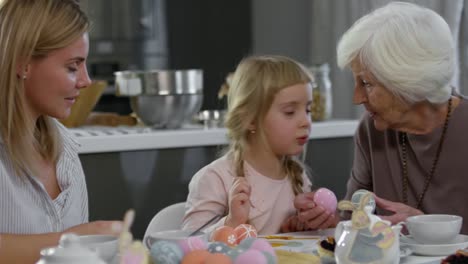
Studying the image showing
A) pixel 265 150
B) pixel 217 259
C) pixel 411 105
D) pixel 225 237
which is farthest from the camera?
pixel 265 150

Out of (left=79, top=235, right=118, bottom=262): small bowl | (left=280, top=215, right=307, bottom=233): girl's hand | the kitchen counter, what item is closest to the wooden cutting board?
(left=79, top=235, right=118, bottom=262): small bowl

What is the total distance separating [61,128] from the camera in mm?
2123

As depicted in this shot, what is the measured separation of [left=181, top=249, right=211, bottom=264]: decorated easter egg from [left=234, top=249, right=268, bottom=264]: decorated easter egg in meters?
0.05

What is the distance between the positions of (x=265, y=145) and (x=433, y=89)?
0.50 metres

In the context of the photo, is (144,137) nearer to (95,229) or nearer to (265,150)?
(265,150)

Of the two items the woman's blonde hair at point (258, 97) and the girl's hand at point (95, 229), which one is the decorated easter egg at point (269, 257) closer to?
the girl's hand at point (95, 229)

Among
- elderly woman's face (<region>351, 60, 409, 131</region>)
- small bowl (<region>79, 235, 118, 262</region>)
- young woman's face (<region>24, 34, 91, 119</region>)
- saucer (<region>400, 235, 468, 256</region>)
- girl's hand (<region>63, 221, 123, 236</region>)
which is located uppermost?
young woman's face (<region>24, 34, 91, 119</region>)

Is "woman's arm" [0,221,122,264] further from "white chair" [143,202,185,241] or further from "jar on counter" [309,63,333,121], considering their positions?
"jar on counter" [309,63,333,121]

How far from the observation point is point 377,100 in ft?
7.18

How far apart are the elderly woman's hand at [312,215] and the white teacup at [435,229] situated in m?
0.42

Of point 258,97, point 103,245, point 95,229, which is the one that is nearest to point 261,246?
point 103,245

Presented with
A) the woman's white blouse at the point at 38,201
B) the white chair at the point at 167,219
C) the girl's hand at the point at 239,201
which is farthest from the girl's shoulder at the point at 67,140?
the girl's hand at the point at 239,201

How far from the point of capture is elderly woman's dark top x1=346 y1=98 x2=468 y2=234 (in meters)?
2.20

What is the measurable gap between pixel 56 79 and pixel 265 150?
74cm
